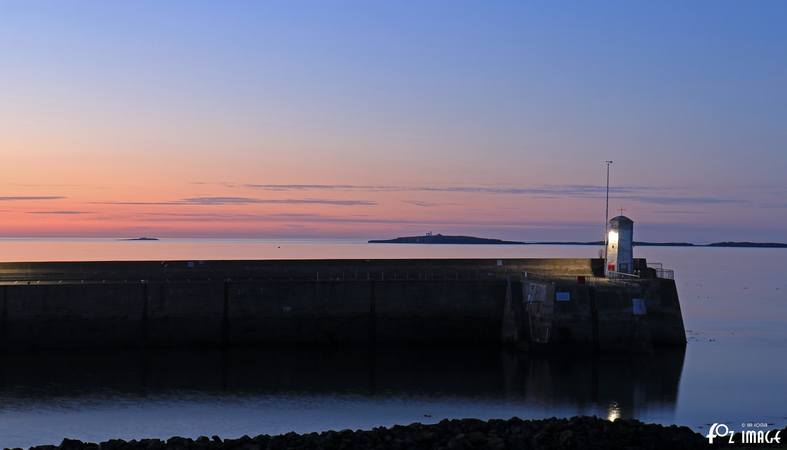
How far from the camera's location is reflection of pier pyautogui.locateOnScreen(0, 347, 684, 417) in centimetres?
3319

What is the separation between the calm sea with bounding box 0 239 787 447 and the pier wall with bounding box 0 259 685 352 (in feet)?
3.31

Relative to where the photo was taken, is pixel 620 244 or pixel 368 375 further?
pixel 620 244

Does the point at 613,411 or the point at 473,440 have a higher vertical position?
the point at 473,440

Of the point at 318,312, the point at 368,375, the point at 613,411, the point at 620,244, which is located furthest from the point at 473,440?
the point at 620,244

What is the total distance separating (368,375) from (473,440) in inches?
634

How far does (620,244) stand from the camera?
1849 inches

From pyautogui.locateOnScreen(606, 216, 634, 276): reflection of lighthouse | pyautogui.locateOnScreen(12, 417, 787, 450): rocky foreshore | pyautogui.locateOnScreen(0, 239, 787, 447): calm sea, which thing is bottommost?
→ pyautogui.locateOnScreen(0, 239, 787, 447): calm sea

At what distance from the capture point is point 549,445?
20781mm

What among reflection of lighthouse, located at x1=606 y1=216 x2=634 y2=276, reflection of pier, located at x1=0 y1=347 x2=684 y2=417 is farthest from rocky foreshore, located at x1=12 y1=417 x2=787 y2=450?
reflection of lighthouse, located at x1=606 y1=216 x2=634 y2=276

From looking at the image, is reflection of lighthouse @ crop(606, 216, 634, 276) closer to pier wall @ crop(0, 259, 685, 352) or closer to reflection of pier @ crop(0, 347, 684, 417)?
pier wall @ crop(0, 259, 685, 352)

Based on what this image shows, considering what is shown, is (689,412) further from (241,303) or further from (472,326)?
(241,303)

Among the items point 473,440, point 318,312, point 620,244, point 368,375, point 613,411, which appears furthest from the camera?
point 620,244

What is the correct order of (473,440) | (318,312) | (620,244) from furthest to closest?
(620,244) → (318,312) → (473,440)

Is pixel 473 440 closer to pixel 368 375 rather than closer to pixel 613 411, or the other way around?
pixel 613 411
